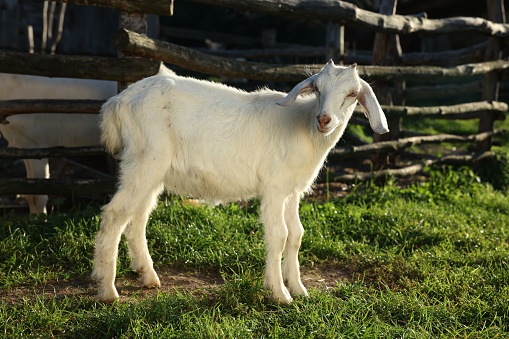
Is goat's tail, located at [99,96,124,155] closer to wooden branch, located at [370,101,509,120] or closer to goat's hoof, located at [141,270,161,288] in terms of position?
goat's hoof, located at [141,270,161,288]

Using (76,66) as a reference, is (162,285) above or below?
below

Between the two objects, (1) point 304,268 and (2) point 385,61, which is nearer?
(1) point 304,268

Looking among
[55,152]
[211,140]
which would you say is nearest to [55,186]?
[55,152]

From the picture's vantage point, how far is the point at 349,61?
9.66 meters

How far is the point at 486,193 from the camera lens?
7793mm

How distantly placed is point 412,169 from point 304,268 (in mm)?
3627

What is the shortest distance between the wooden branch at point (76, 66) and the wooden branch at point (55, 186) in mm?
991

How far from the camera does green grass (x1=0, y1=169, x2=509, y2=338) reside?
3.72 m

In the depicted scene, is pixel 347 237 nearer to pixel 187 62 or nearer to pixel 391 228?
pixel 391 228

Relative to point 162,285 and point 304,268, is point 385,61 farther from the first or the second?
point 162,285

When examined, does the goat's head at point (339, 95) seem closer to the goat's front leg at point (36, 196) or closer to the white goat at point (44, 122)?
the white goat at point (44, 122)

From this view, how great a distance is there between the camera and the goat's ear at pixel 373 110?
4.21 metres

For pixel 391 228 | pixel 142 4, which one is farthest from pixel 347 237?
pixel 142 4

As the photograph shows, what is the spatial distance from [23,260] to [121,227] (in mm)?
978
